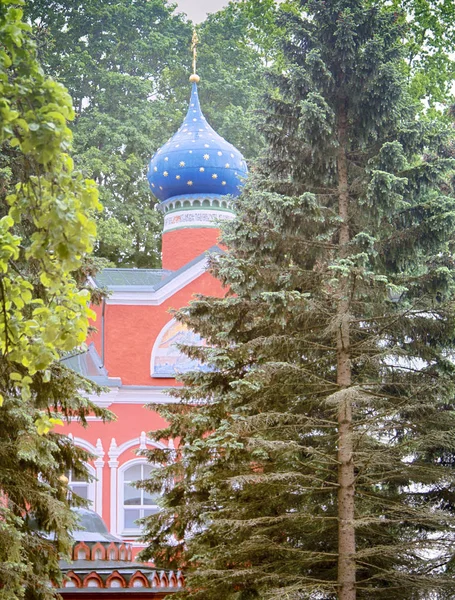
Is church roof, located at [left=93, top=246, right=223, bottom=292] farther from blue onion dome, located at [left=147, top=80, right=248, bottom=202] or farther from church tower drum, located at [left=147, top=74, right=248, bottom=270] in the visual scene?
blue onion dome, located at [left=147, top=80, right=248, bottom=202]

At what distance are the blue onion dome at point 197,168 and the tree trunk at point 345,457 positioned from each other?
1291 centimetres

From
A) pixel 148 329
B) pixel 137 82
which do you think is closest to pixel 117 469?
pixel 148 329

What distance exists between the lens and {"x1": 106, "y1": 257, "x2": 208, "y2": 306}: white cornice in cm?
2316

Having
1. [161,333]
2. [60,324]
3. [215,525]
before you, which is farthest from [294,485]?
[161,333]

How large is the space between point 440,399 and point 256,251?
7.99ft

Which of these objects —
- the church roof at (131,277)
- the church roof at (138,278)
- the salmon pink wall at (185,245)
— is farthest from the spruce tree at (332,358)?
A: the salmon pink wall at (185,245)

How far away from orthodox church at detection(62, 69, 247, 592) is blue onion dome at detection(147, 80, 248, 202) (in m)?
0.02

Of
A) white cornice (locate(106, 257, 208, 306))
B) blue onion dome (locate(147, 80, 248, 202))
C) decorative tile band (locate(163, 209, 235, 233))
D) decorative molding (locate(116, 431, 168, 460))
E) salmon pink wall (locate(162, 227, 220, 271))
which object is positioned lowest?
decorative molding (locate(116, 431, 168, 460))

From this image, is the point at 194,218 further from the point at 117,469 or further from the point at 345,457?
the point at 345,457

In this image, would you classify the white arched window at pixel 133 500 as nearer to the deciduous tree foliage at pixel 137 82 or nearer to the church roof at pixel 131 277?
the church roof at pixel 131 277

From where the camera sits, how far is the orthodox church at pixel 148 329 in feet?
71.3

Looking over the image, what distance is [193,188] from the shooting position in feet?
84.0

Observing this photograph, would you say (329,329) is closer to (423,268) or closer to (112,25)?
(423,268)

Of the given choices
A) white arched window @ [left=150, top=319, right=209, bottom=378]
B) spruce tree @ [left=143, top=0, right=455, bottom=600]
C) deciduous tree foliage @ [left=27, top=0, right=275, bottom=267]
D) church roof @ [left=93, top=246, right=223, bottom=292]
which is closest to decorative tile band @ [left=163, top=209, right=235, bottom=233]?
church roof @ [left=93, top=246, right=223, bottom=292]
